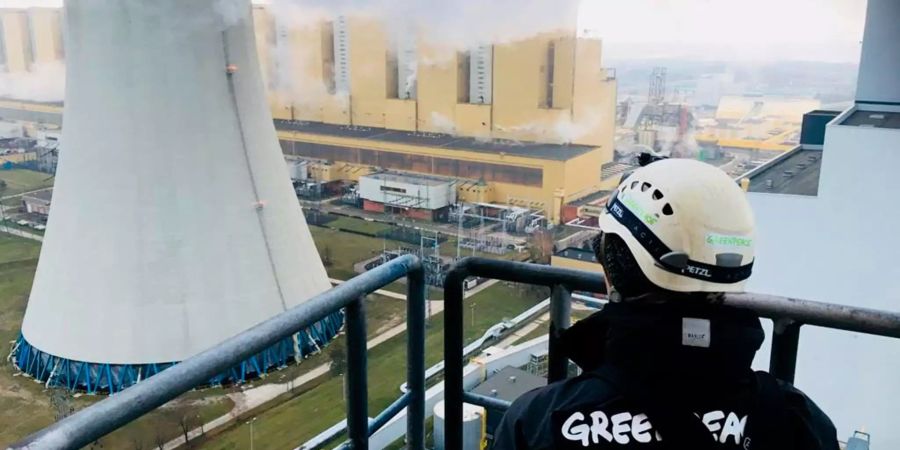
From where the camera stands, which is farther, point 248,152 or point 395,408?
point 248,152

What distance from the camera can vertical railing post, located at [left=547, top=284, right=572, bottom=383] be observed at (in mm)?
712

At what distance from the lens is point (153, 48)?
3.39 m

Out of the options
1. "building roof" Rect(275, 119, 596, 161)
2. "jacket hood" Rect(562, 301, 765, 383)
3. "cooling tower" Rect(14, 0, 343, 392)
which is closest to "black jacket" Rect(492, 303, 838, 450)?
"jacket hood" Rect(562, 301, 765, 383)

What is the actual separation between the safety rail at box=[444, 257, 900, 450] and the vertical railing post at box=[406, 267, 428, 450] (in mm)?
31

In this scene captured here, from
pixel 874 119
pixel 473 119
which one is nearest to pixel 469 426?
pixel 874 119

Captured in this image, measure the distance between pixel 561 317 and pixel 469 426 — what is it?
8.7 inches

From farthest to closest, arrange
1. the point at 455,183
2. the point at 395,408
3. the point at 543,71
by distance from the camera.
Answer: the point at 455,183
the point at 543,71
the point at 395,408

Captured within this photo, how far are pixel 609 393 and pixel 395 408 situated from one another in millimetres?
377

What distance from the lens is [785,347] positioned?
63 cm

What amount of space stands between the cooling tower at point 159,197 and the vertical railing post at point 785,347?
9.15 ft

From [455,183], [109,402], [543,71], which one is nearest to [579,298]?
[109,402]

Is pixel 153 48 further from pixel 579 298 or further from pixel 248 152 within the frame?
pixel 579 298

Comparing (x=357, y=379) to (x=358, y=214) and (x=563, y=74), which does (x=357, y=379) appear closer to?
(x=563, y=74)

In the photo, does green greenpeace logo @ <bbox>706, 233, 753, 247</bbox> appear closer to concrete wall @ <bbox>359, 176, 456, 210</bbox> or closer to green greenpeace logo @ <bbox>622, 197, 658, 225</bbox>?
green greenpeace logo @ <bbox>622, 197, 658, 225</bbox>
